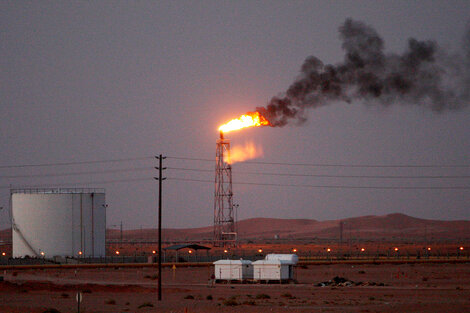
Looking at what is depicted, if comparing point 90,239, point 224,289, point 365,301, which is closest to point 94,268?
point 90,239

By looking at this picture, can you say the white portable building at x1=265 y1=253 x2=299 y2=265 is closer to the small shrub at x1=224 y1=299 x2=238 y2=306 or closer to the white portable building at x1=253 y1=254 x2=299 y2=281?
the white portable building at x1=253 y1=254 x2=299 y2=281

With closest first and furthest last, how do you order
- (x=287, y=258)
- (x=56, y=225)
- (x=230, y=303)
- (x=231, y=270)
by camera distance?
(x=230, y=303) → (x=231, y=270) → (x=287, y=258) → (x=56, y=225)

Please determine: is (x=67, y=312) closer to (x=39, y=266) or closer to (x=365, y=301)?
(x=365, y=301)

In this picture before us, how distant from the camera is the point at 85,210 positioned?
272 ft

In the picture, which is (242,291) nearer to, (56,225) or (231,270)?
(231,270)

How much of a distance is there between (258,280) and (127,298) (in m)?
14.5

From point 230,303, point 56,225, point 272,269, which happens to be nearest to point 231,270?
point 272,269

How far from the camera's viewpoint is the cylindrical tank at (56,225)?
81000 mm

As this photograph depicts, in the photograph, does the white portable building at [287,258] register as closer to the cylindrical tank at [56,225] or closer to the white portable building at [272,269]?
the white portable building at [272,269]

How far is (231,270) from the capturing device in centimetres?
5709

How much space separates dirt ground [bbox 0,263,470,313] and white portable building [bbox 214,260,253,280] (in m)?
1.70

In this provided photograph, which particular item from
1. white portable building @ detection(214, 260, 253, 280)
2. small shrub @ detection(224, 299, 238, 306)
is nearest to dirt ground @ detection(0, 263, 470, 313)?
small shrub @ detection(224, 299, 238, 306)

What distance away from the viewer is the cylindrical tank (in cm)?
8100

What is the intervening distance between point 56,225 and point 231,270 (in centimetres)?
3107
